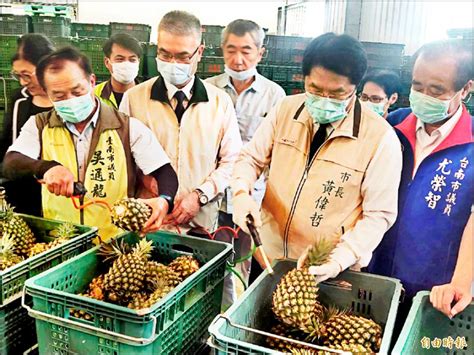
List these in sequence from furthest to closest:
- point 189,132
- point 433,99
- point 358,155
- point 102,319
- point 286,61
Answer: point 189,132 → point 286,61 → point 358,155 → point 433,99 → point 102,319

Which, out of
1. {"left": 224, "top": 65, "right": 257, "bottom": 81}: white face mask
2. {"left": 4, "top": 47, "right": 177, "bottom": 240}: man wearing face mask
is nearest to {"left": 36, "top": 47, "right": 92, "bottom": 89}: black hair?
{"left": 4, "top": 47, "right": 177, "bottom": 240}: man wearing face mask

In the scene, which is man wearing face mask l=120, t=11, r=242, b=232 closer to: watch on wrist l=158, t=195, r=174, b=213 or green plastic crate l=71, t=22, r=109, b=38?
watch on wrist l=158, t=195, r=174, b=213

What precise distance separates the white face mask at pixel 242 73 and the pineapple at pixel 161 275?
911mm

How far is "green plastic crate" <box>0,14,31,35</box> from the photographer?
229cm

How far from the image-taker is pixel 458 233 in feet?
5.49

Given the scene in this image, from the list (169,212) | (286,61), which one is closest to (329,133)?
(286,61)

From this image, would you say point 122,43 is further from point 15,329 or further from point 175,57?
point 15,329

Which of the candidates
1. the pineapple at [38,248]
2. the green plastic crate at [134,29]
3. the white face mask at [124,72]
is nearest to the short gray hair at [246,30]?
the green plastic crate at [134,29]

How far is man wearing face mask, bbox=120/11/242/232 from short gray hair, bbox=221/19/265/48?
0.14 m

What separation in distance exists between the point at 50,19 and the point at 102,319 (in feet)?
5.08

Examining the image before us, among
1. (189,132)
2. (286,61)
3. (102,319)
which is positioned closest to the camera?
(102,319)

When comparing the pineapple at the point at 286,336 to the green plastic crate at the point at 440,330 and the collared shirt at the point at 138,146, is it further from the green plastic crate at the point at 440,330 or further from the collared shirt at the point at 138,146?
the collared shirt at the point at 138,146

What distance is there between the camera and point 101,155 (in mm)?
2205

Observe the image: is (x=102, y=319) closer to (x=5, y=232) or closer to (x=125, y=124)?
(x=5, y=232)
